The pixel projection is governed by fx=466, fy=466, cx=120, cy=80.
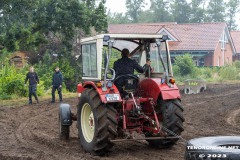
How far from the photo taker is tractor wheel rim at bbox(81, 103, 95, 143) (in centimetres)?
967

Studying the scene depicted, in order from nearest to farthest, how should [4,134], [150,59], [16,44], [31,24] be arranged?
[150,59], [4,134], [16,44], [31,24]

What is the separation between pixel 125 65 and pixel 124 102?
0.87m

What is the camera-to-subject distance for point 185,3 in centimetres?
8912

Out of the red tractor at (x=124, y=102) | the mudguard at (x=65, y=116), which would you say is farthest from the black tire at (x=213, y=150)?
the mudguard at (x=65, y=116)

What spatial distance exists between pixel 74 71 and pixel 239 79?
1798 cm

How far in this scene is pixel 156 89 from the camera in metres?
9.53

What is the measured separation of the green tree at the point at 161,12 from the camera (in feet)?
302

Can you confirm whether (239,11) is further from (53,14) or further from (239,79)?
(53,14)

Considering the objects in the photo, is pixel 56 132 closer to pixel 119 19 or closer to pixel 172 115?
pixel 172 115

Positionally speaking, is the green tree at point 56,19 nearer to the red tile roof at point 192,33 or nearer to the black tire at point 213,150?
the black tire at point 213,150

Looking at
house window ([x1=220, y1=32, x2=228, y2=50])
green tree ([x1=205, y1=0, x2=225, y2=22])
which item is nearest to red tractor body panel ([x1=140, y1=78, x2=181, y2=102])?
house window ([x1=220, y1=32, x2=228, y2=50])

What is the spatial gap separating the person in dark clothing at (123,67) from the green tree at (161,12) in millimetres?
81308

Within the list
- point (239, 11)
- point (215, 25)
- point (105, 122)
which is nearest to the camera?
point (105, 122)

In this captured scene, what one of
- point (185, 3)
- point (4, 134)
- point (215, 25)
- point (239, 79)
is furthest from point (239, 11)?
point (4, 134)
